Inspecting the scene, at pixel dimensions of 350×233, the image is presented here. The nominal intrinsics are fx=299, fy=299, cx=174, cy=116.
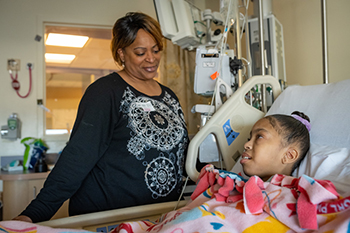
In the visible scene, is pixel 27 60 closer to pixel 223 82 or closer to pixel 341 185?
pixel 223 82

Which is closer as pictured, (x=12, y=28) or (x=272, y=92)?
(x=272, y=92)

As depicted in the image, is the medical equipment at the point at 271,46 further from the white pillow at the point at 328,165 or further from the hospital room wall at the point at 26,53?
the hospital room wall at the point at 26,53

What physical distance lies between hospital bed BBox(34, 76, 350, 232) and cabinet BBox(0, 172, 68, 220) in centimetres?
183

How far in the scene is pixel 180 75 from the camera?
361 centimetres

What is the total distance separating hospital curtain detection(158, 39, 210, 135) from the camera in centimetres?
358

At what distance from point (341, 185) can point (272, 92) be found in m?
0.74

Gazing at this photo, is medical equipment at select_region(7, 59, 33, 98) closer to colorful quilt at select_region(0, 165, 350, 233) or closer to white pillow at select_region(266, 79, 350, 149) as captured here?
colorful quilt at select_region(0, 165, 350, 233)

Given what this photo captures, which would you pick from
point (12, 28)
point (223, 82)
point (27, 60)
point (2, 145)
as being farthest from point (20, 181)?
point (223, 82)

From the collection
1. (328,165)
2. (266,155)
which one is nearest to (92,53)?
(266,155)

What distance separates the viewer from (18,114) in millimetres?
3191

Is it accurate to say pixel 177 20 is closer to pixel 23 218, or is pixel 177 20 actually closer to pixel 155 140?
pixel 155 140

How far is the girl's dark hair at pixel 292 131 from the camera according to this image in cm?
101

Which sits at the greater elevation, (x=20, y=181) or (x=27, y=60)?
(x=27, y=60)

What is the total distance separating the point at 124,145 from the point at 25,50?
2.62 m
